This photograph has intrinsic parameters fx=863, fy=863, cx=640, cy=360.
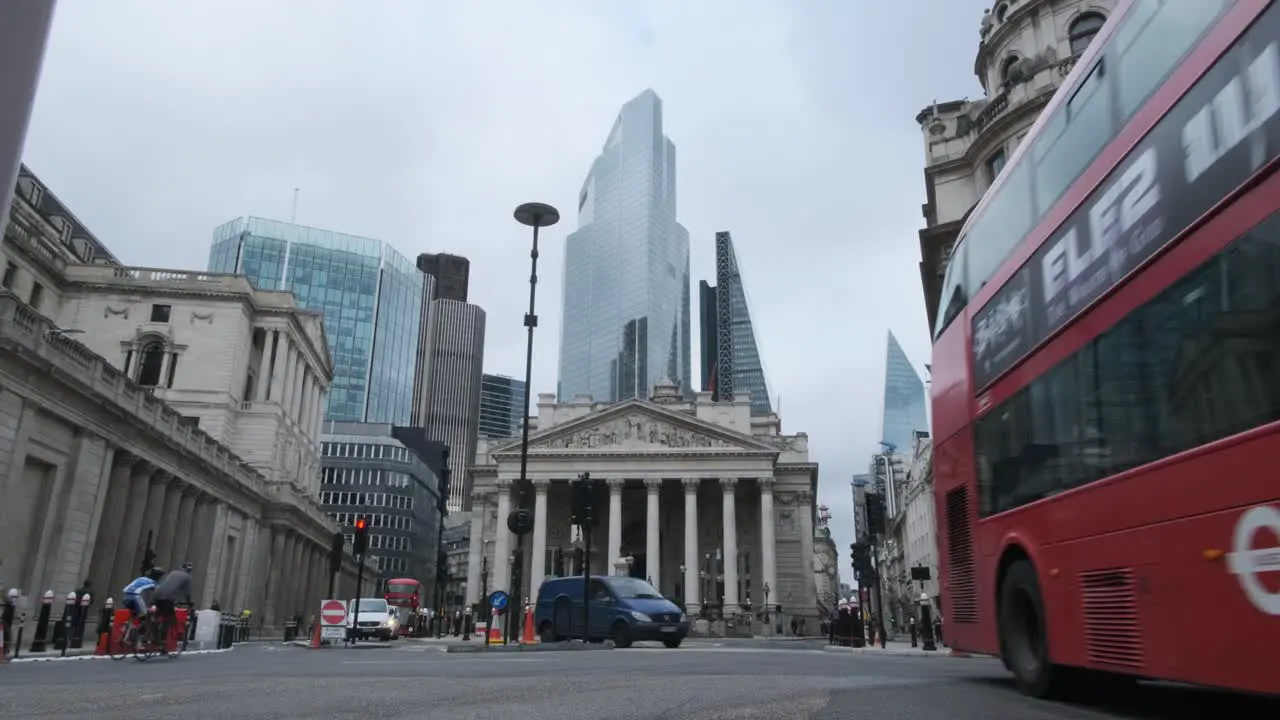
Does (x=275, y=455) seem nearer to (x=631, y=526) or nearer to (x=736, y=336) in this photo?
(x=631, y=526)

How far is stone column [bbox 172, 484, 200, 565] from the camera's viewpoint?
103 ft

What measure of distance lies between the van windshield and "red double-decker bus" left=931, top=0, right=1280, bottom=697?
14.5 meters

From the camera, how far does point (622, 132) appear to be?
634ft

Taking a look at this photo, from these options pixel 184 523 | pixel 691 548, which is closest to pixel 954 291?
pixel 184 523

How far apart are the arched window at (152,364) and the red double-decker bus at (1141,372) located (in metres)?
46.9

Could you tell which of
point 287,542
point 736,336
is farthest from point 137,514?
point 736,336

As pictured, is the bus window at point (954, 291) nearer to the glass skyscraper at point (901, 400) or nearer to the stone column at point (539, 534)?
the stone column at point (539, 534)

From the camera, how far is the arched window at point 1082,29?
31781 mm

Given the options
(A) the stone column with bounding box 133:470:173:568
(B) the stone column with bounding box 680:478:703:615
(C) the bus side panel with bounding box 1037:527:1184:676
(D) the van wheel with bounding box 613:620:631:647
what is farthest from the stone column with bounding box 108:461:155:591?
(B) the stone column with bounding box 680:478:703:615

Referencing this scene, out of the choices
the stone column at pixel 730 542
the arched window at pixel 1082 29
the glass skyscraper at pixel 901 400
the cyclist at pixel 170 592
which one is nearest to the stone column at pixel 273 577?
the stone column at pixel 730 542

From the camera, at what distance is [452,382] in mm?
191125

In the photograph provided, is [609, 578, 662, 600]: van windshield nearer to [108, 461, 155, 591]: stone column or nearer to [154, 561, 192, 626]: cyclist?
[154, 561, 192, 626]: cyclist

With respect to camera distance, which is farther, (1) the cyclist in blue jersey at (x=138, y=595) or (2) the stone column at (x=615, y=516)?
(2) the stone column at (x=615, y=516)

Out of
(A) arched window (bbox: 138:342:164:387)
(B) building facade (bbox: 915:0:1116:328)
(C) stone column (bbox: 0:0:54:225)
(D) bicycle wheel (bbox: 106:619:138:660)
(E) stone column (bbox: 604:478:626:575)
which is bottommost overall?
(D) bicycle wheel (bbox: 106:619:138:660)
